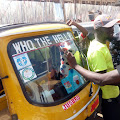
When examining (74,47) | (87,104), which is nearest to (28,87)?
(87,104)

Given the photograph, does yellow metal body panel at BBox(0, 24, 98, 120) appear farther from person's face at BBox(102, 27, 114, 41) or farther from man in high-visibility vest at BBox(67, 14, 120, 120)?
person's face at BBox(102, 27, 114, 41)

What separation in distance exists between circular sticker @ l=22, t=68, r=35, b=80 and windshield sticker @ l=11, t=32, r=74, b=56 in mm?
201

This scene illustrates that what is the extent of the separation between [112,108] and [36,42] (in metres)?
1.47

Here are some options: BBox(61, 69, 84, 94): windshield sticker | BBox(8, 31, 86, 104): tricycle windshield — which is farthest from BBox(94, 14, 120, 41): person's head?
BBox(61, 69, 84, 94): windshield sticker

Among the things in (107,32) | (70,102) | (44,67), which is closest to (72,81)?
(70,102)

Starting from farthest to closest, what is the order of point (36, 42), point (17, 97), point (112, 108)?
point (112, 108) → point (36, 42) → point (17, 97)

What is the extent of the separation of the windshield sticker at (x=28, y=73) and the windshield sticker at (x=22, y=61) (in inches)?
1.8

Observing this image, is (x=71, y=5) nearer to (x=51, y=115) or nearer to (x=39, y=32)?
(x=39, y=32)

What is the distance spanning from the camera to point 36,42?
5.60ft

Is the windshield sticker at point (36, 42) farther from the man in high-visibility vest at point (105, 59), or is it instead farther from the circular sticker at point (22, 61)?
the man in high-visibility vest at point (105, 59)

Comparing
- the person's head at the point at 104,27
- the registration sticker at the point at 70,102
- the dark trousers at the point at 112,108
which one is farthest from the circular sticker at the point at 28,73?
the dark trousers at the point at 112,108

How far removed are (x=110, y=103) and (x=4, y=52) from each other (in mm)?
1634

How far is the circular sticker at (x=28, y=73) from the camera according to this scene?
5.02ft

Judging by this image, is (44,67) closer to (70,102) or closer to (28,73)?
(28,73)
